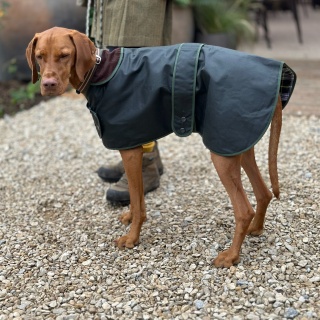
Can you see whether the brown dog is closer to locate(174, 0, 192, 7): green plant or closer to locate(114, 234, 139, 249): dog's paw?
locate(114, 234, 139, 249): dog's paw

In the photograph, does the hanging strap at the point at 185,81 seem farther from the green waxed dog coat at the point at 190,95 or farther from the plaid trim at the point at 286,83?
the plaid trim at the point at 286,83

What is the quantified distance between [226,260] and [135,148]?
81 cm

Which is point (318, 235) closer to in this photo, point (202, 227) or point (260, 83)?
point (202, 227)

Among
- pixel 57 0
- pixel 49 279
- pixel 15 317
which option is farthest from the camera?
pixel 57 0

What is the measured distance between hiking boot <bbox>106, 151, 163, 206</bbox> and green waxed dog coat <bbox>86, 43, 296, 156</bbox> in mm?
844

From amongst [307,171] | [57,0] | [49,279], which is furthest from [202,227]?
[57,0]

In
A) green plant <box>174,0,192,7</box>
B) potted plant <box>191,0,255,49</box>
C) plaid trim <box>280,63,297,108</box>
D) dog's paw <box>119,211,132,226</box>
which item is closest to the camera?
plaid trim <box>280,63,297,108</box>

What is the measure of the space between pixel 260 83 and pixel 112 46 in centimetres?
139

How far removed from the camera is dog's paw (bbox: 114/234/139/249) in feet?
11.1

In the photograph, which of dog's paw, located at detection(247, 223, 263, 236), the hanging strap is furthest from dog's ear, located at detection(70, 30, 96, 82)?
dog's paw, located at detection(247, 223, 263, 236)

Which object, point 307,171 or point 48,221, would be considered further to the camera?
→ point 307,171

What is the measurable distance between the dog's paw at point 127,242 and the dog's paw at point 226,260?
0.53 metres

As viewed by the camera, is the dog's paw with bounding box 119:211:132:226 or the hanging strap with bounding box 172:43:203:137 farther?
the dog's paw with bounding box 119:211:132:226

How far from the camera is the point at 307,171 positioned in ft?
14.8
